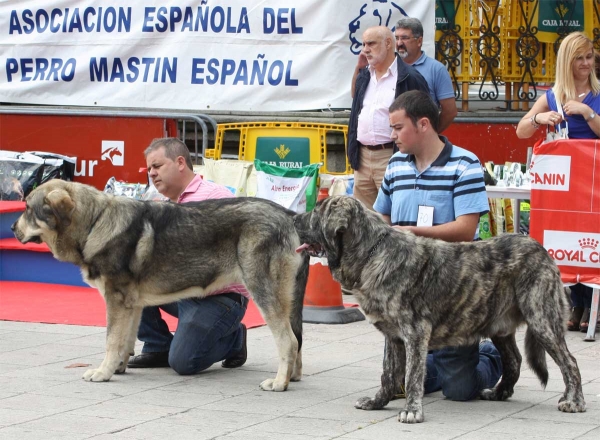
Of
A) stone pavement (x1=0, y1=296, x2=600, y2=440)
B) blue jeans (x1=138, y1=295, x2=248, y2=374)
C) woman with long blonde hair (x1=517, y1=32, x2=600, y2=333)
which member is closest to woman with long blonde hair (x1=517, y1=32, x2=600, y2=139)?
woman with long blonde hair (x1=517, y1=32, x2=600, y2=333)

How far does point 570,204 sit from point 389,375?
9.90 ft

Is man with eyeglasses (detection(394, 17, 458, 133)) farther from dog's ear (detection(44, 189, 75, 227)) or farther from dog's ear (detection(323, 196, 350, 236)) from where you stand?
dog's ear (detection(323, 196, 350, 236))

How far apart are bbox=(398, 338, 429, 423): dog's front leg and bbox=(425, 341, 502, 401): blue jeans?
0.53 meters

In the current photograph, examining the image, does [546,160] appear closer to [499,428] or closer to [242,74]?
[499,428]

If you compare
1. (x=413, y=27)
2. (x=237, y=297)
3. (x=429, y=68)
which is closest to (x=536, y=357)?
(x=237, y=297)

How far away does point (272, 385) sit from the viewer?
6645 mm

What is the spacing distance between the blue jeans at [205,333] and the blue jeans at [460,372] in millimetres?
1418

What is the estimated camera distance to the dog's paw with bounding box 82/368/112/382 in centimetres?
682

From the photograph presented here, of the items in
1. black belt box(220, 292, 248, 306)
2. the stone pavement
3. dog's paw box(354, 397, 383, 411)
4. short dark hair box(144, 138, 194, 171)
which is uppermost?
short dark hair box(144, 138, 194, 171)

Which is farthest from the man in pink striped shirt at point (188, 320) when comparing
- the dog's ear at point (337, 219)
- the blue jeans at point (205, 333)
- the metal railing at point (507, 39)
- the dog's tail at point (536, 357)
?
the metal railing at point (507, 39)

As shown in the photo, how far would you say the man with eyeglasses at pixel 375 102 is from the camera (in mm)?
9266

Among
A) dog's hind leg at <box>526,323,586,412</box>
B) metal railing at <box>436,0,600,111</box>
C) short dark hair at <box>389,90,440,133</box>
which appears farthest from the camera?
metal railing at <box>436,0,600,111</box>

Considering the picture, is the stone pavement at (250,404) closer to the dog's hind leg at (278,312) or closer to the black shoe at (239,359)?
the black shoe at (239,359)

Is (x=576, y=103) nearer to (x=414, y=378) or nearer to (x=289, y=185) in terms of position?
(x=289, y=185)
